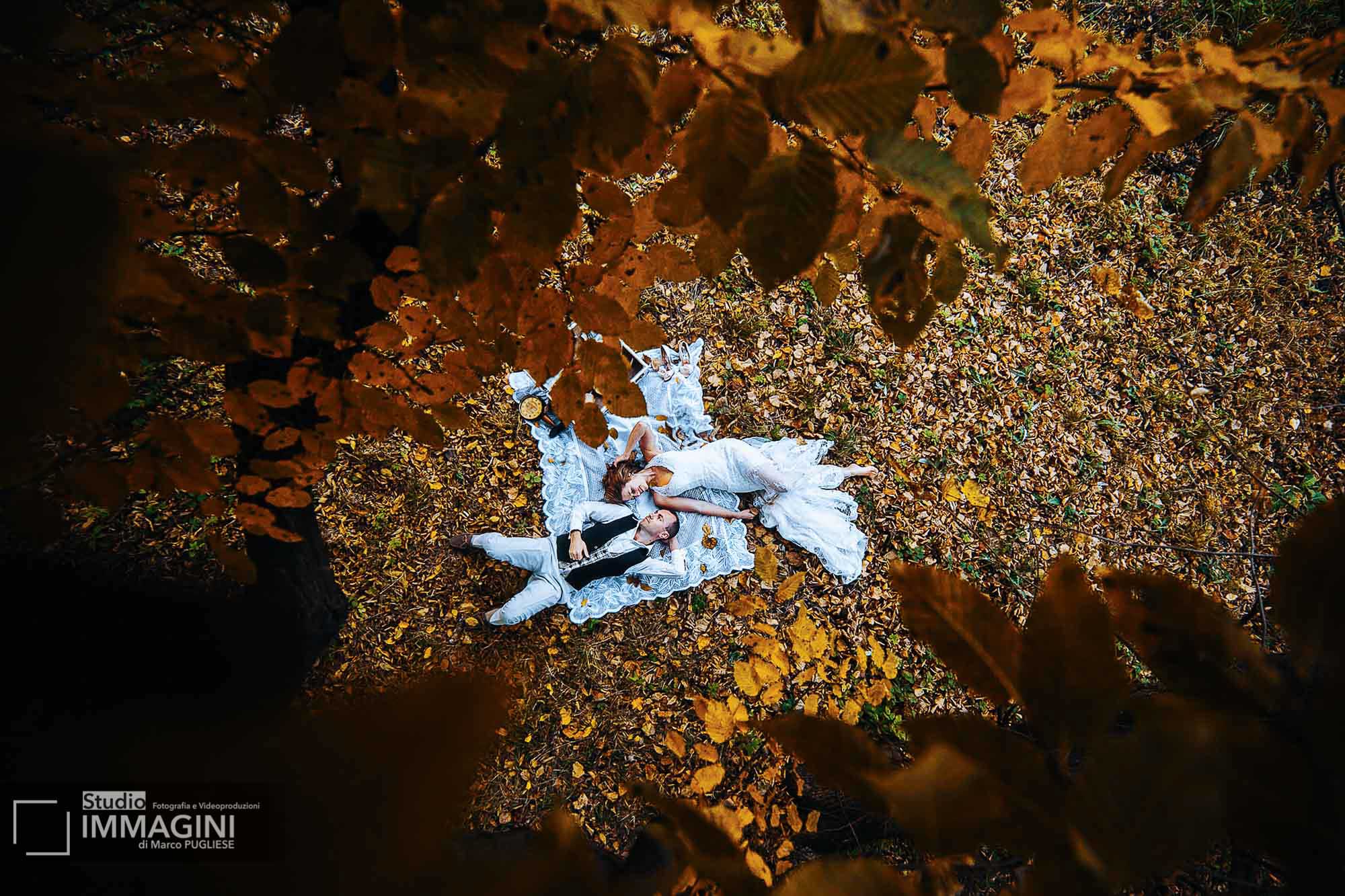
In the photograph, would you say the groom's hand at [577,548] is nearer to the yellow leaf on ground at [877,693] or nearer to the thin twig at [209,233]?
the yellow leaf on ground at [877,693]

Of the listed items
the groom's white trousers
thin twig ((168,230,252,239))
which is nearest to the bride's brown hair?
the groom's white trousers

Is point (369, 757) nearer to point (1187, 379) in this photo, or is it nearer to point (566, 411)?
point (566, 411)

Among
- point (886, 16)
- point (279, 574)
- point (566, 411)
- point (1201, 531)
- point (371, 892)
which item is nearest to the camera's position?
point (371, 892)

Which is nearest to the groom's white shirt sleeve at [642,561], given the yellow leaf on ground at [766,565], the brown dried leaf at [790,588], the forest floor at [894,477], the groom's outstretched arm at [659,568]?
the groom's outstretched arm at [659,568]

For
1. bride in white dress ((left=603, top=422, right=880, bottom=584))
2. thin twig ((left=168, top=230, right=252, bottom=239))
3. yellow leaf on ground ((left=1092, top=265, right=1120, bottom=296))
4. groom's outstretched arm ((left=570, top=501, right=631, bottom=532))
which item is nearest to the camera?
thin twig ((left=168, top=230, right=252, bottom=239))

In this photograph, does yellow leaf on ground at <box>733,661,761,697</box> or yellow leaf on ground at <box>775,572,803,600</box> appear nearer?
yellow leaf on ground at <box>733,661,761,697</box>

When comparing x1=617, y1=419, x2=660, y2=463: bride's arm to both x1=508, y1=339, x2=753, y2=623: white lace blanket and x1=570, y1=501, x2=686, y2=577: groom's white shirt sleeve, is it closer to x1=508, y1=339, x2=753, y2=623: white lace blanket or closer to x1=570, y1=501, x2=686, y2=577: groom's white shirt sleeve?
x1=508, y1=339, x2=753, y2=623: white lace blanket

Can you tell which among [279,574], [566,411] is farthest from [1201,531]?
[279,574]

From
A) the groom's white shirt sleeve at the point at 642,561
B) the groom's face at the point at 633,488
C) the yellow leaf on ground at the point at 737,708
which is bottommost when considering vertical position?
the yellow leaf on ground at the point at 737,708
